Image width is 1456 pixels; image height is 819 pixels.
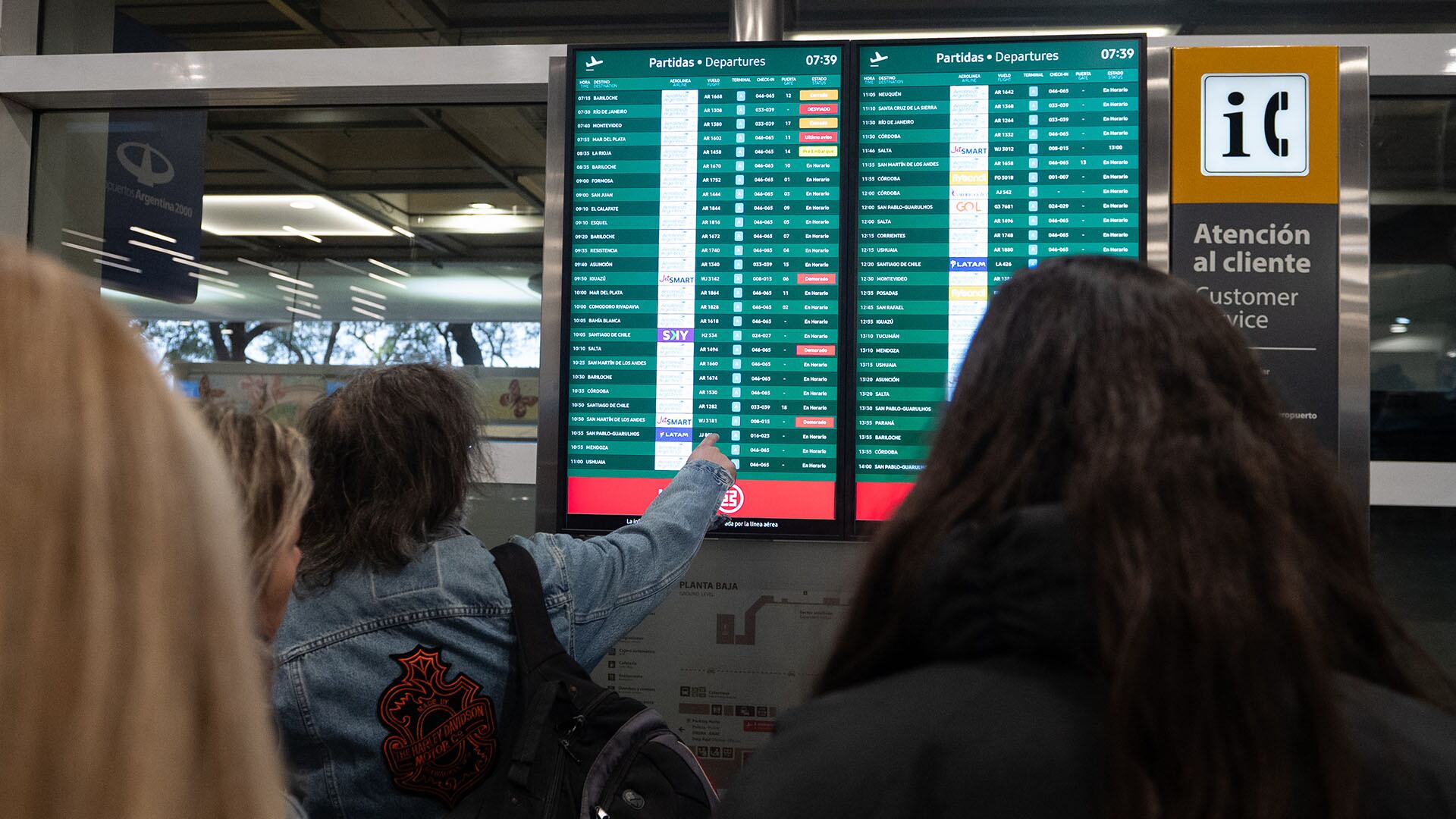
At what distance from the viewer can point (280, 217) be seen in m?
4.49

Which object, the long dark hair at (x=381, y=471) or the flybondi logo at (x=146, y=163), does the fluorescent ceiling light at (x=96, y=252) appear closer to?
the flybondi logo at (x=146, y=163)

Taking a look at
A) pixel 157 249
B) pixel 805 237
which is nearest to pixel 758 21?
pixel 805 237

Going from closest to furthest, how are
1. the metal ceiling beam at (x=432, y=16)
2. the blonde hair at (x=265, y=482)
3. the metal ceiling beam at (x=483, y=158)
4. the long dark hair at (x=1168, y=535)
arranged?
the long dark hair at (x=1168, y=535) → the blonde hair at (x=265, y=482) → the metal ceiling beam at (x=483, y=158) → the metal ceiling beam at (x=432, y=16)

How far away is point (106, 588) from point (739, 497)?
2095 millimetres

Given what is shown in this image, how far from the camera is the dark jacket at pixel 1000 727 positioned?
95 centimetres

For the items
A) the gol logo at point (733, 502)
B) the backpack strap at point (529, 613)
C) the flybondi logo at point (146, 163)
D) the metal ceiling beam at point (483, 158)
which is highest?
the metal ceiling beam at point (483, 158)

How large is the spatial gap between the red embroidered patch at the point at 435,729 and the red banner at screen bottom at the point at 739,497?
0.79m

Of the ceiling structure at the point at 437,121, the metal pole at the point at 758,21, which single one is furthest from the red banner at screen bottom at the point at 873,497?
the ceiling structure at the point at 437,121

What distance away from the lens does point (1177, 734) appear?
92cm

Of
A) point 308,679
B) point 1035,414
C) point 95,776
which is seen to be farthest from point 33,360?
point 308,679

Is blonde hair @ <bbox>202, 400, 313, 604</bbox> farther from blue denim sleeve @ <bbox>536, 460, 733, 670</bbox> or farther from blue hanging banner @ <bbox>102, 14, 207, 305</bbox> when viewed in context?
blue hanging banner @ <bbox>102, 14, 207, 305</bbox>

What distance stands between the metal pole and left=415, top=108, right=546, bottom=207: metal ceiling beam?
150 cm

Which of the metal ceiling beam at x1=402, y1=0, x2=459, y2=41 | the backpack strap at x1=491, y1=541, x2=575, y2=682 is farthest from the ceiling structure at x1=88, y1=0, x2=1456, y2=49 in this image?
the backpack strap at x1=491, y1=541, x2=575, y2=682

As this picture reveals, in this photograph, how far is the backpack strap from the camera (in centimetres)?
201
